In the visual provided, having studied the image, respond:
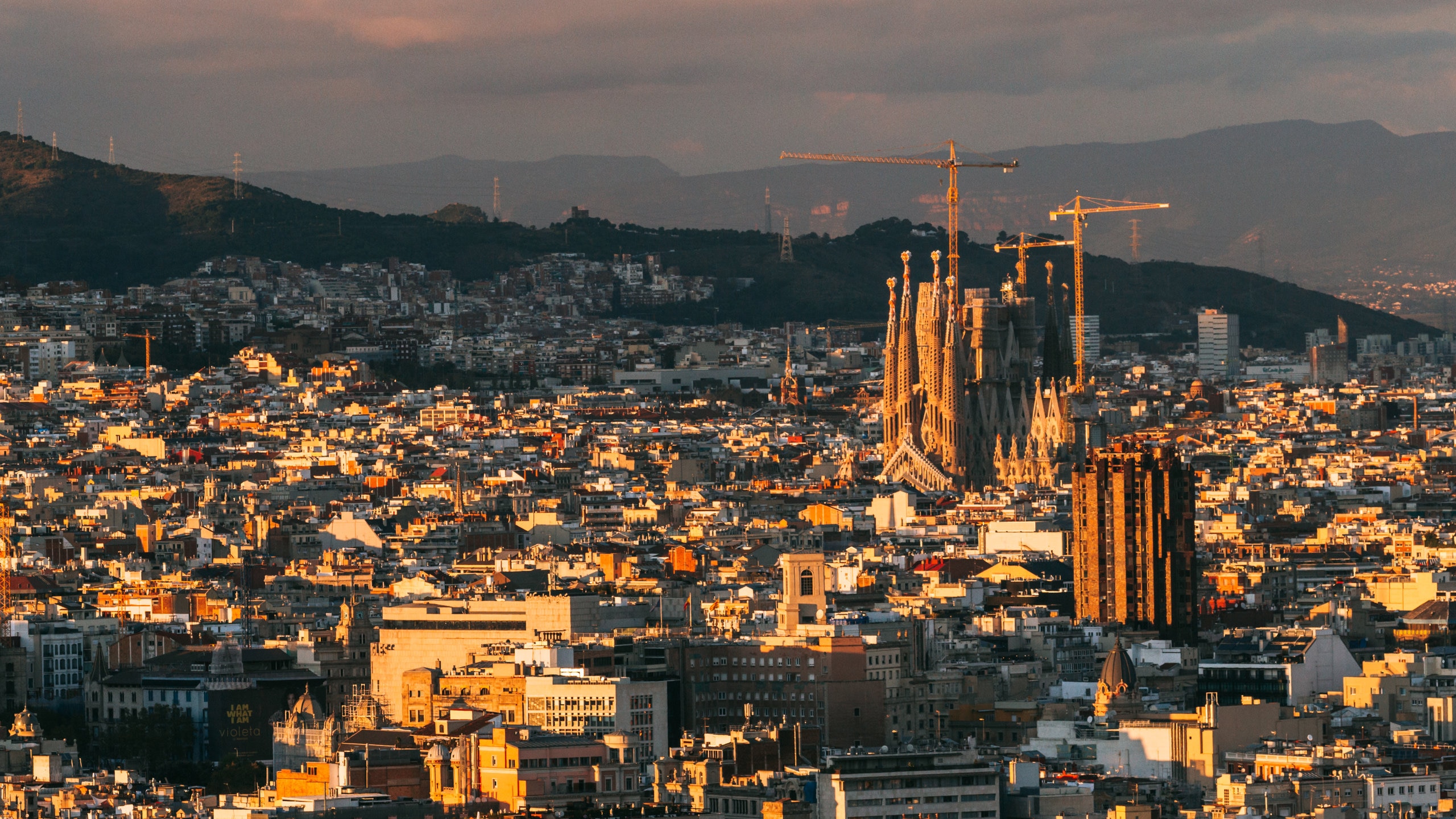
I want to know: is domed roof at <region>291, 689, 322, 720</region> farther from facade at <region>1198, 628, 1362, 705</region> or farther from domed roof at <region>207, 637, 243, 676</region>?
facade at <region>1198, 628, 1362, 705</region>

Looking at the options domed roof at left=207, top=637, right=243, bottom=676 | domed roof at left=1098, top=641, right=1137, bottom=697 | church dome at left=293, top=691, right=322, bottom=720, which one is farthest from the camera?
domed roof at left=207, top=637, right=243, bottom=676

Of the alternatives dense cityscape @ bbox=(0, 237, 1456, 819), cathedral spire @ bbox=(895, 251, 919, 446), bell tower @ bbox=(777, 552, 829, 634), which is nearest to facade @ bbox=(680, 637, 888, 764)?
dense cityscape @ bbox=(0, 237, 1456, 819)

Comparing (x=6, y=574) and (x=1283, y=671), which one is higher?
(x=6, y=574)

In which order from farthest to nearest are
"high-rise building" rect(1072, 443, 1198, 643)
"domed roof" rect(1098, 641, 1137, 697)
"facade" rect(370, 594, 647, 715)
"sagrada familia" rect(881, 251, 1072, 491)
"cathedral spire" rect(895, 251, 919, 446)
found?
1. "cathedral spire" rect(895, 251, 919, 446)
2. "sagrada familia" rect(881, 251, 1072, 491)
3. "high-rise building" rect(1072, 443, 1198, 643)
4. "facade" rect(370, 594, 647, 715)
5. "domed roof" rect(1098, 641, 1137, 697)

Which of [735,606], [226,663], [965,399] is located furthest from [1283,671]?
[965,399]

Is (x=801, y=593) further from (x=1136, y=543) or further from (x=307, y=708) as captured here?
(x=1136, y=543)

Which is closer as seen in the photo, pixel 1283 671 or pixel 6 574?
pixel 1283 671
